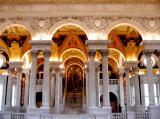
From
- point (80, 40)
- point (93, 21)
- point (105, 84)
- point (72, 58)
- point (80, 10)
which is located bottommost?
point (105, 84)

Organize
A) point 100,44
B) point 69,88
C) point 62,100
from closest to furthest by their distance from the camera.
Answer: point 100,44, point 62,100, point 69,88

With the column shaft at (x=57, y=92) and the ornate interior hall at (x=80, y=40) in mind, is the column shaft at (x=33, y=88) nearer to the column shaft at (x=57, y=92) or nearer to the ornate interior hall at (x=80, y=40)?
the ornate interior hall at (x=80, y=40)

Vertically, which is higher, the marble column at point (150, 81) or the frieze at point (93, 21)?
the frieze at point (93, 21)

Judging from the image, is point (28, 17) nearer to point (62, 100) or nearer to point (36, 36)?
point (36, 36)

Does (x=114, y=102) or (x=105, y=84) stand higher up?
(x=105, y=84)

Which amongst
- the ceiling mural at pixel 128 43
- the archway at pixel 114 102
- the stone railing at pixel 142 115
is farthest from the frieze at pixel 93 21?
the archway at pixel 114 102

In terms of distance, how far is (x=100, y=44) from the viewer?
18.0m

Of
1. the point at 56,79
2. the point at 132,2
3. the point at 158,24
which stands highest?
the point at 132,2

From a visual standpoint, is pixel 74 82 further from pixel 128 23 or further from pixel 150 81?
pixel 150 81

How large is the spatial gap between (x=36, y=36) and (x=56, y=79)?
227 inches

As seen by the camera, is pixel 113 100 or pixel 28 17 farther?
pixel 113 100

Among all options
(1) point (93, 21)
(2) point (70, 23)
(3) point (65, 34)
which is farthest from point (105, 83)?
(3) point (65, 34)

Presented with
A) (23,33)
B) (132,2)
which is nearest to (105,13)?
(132,2)

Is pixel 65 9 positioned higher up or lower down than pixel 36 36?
higher up
